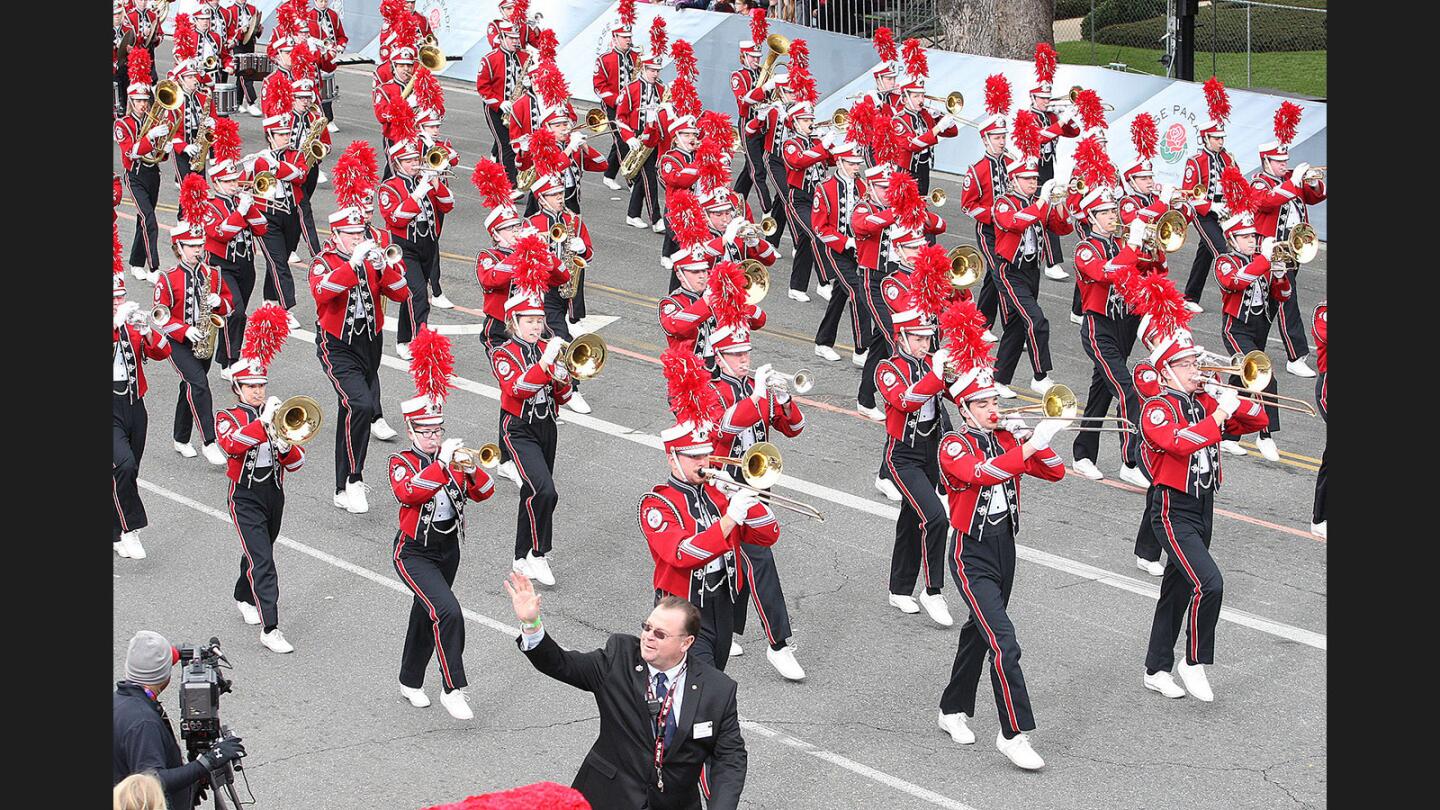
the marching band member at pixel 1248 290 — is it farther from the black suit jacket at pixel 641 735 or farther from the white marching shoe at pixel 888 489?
the black suit jacket at pixel 641 735

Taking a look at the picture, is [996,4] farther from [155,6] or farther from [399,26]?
[155,6]

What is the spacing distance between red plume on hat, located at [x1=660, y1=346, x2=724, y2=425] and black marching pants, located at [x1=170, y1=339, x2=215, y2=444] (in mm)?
5000

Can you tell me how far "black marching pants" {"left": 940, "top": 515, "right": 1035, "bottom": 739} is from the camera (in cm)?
974

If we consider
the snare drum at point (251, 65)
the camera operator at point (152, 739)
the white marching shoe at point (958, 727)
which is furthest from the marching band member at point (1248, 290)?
the snare drum at point (251, 65)

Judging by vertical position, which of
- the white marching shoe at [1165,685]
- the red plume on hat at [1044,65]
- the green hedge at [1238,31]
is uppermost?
the red plume on hat at [1044,65]

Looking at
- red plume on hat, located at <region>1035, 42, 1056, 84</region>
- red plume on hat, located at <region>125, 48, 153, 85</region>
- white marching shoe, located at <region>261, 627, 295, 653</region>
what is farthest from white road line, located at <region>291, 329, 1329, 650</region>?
red plume on hat, located at <region>1035, 42, 1056, 84</region>

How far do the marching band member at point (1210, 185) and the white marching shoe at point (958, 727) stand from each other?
8.07 meters

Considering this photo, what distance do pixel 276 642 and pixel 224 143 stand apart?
21.2 ft

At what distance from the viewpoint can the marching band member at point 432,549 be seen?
10.2m

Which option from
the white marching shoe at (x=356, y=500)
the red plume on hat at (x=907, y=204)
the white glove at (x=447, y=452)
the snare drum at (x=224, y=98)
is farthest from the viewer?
the snare drum at (x=224, y=98)

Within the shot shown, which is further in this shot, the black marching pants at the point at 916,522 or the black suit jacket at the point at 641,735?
the black marching pants at the point at 916,522

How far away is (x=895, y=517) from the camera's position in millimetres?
13438

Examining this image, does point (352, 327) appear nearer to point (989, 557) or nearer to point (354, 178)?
point (354, 178)

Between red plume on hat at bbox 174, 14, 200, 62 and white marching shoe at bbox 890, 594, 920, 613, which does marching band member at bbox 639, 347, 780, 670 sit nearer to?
white marching shoe at bbox 890, 594, 920, 613
